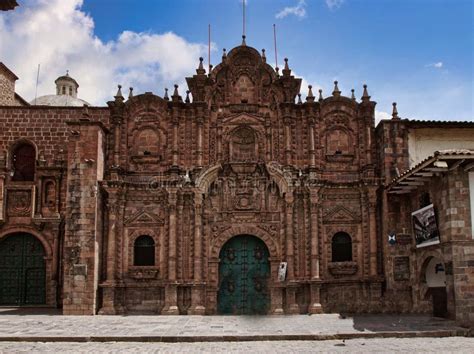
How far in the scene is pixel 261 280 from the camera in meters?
22.8

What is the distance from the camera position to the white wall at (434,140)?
75.6 ft

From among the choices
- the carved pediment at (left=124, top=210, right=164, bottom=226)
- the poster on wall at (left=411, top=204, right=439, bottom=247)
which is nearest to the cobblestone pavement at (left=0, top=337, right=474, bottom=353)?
the poster on wall at (left=411, top=204, right=439, bottom=247)

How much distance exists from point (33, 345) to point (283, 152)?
12921 mm

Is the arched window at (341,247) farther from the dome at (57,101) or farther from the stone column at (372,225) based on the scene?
the dome at (57,101)

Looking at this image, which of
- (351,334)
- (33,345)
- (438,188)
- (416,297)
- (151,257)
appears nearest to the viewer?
(33,345)

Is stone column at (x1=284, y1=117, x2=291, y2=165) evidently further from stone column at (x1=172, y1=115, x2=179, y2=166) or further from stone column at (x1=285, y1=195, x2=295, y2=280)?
stone column at (x1=172, y1=115, x2=179, y2=166)

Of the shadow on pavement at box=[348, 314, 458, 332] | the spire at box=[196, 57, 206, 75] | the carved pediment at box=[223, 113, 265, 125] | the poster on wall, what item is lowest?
the shadow on pavement at box=[348, 314, 458, 332]

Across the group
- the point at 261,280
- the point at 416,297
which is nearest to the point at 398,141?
the point at 416,297

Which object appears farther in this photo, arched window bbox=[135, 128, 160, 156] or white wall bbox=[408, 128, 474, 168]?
arched window bbox=[135, 128, 160, 156]

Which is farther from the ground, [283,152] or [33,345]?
[283,152]

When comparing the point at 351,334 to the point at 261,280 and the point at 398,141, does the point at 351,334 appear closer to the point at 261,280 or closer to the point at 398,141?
the point at 261,280

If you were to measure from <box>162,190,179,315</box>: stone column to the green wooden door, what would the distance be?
6.15 feet

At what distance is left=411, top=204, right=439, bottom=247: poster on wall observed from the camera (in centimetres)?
1905

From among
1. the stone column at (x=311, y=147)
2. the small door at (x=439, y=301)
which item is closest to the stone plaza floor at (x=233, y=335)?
the small door at (x=439, y=301)
